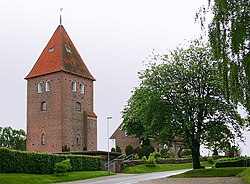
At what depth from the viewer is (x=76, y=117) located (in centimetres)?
7144

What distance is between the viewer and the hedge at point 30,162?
37.0 meters

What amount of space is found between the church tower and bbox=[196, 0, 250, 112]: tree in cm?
4979

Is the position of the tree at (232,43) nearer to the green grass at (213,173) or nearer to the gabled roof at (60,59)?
Result: the green grass at (213,173)

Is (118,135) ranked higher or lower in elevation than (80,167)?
higher

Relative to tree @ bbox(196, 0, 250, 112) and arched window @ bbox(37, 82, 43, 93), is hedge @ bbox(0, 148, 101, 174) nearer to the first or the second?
tree @ bbox(196, 0, 250, 112)

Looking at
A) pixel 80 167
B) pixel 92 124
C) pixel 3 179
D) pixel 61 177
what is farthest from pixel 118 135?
pixel 3 179

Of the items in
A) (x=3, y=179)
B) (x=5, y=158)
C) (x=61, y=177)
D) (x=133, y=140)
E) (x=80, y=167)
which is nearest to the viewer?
(x=3, y=179)

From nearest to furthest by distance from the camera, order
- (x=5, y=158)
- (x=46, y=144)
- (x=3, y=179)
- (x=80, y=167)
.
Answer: (x=3, y=179)
(x=5, y=158)
(x=80, y=167)
(x=46, y=144)

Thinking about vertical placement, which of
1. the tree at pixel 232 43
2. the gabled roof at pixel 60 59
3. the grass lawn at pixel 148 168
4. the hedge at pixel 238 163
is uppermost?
the gabled roof at pixel 60 59

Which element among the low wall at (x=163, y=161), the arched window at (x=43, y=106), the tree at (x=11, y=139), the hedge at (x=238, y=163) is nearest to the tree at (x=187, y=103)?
the hedge at (x=238, y=163)

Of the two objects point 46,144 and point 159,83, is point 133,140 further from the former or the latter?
point 159,83

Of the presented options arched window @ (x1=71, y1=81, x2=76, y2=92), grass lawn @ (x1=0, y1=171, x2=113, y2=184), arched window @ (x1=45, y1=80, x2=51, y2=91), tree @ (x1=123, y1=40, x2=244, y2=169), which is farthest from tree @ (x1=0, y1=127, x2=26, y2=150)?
tree @ (x1=123, y1=40, x2=244, y2=169)

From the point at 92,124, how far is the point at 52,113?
7.56 metres

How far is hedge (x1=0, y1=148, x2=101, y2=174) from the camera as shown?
1457 inches
